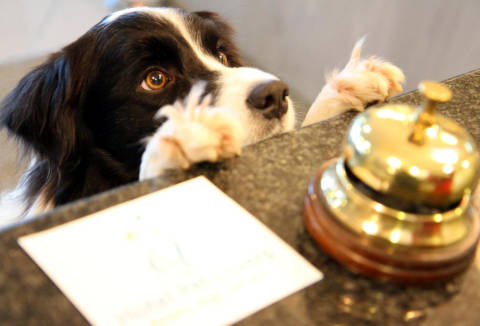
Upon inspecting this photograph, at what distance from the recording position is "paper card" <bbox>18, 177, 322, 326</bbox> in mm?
437

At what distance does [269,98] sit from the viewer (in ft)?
3.89

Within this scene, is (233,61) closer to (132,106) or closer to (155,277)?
(132,106)

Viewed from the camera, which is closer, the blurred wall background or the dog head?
the dog head

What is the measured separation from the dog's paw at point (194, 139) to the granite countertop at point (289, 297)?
18mm

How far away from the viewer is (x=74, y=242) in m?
0.50

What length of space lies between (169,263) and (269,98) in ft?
2.50

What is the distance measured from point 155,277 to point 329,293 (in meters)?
0.17

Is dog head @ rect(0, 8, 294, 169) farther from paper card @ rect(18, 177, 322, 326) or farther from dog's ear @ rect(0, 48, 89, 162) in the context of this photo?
paper card @ rect(18, 177, 322, 326)

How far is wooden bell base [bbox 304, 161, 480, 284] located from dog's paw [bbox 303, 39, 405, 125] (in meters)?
0.42

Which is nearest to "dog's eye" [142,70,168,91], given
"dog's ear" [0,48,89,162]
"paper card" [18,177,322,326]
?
"dog's ear" [0,48,89,162]

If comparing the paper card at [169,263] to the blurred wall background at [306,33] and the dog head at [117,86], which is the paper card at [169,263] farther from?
the blurred wall background at [306,33]

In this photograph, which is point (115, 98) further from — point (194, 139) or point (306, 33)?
point (306, 33)

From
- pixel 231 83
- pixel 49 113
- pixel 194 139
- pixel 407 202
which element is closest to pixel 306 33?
pixel 231 83

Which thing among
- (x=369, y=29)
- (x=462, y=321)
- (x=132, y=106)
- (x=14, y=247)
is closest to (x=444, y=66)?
(x=369, y=29)
